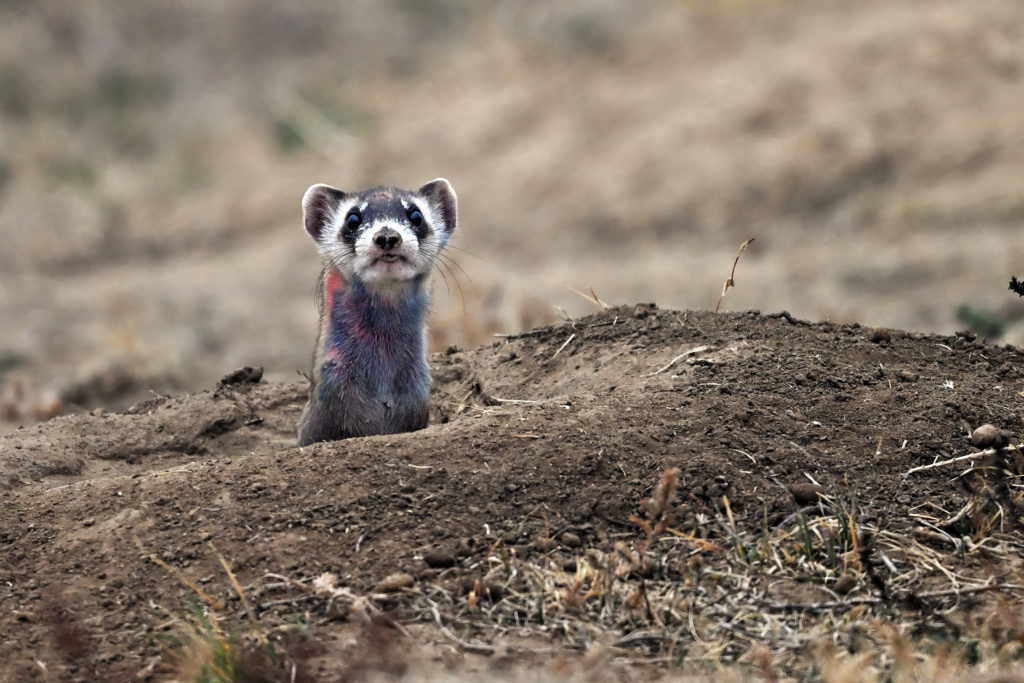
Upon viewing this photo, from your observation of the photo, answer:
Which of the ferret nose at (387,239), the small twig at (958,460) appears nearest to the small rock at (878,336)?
the small twig at (958,460)

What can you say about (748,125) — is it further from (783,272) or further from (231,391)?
(231,391)

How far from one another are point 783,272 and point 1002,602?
780 centimetres

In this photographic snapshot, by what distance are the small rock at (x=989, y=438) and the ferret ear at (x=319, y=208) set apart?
329cm

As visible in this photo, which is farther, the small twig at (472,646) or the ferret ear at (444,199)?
the ferret ear at (444,199)

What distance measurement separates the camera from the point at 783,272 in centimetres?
1081

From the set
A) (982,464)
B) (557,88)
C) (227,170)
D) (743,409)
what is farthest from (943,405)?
(227,170)

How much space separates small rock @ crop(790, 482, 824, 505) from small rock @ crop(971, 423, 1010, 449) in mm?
746

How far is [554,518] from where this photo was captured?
379 centimetres

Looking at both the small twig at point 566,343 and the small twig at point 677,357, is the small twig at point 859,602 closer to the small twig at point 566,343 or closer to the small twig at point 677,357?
the small twig at point 677,357

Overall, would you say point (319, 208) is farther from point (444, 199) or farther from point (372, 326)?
point (372, 326)

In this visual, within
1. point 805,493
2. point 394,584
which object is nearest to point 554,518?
point 394,584

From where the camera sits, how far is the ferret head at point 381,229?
5156 millimetres

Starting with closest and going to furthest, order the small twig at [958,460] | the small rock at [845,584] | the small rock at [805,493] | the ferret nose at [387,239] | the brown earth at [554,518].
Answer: the brown earth at [554,518] < the small rock at [845,584] < the small rock at [805,493] < the small twig at [958,460] < the ferret nose at [387,239]

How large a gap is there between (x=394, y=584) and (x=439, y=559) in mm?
200
